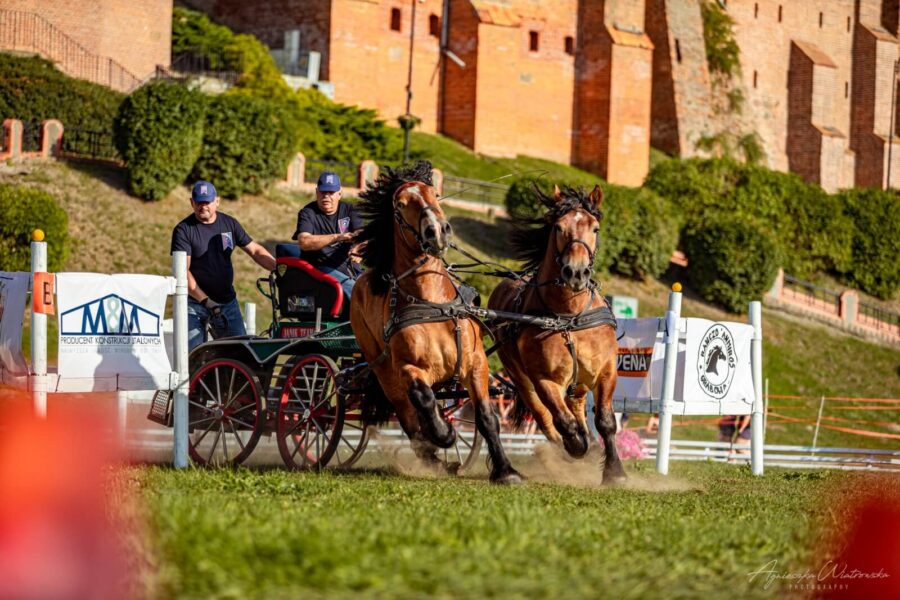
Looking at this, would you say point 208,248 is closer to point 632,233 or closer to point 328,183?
point 328,183

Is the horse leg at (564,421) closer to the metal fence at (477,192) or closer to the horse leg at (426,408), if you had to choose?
the horse leg at (426,408)

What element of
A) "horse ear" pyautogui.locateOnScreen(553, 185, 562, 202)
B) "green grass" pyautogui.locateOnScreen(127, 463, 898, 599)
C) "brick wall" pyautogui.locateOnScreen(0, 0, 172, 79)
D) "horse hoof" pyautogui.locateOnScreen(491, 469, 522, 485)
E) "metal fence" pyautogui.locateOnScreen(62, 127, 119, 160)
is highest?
"brick wall" pyautogui.locateOnScreen(0, 0, 172, 79)

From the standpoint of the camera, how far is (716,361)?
41.6 ft

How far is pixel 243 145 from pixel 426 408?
77.7 feet

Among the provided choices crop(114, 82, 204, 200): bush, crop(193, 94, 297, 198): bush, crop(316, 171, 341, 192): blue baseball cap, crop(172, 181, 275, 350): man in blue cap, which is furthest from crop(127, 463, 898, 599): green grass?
crop(193, 94, 297, 198): bush

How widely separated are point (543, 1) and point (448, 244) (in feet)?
152

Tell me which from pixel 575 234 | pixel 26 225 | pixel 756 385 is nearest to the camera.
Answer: pixel 575 234

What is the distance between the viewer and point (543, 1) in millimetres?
54219

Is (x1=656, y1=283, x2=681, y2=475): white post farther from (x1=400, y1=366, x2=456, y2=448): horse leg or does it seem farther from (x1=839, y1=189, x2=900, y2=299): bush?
(x1=839, y1=189, x2=900, y2=299): bush

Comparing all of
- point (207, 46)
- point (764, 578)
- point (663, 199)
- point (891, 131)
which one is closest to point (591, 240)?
point (764, 578)

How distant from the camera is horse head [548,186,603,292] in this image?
32.0ft

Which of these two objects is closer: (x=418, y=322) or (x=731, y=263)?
(x=418, y=322)

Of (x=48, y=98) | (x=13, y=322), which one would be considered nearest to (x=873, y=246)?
(x=48, y=98)

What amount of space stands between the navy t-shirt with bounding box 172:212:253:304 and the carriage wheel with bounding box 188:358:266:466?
805 mm
